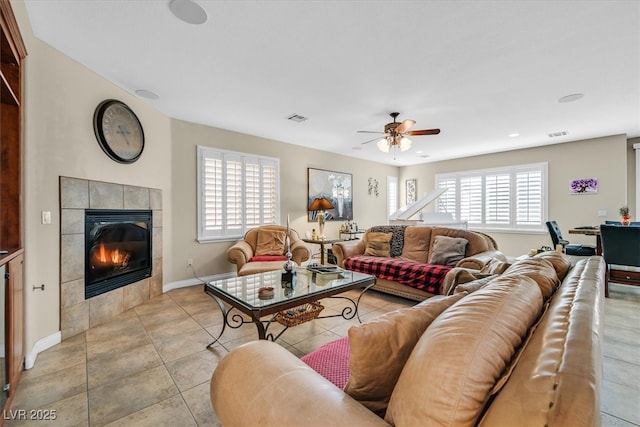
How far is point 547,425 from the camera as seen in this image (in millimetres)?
487

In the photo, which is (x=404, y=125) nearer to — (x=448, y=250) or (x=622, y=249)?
(x=448, y=250)

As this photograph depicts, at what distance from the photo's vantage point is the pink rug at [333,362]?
4.13 feet

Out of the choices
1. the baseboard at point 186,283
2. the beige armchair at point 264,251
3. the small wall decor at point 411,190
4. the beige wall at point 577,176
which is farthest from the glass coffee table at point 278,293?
the small wall decor at point 411,190

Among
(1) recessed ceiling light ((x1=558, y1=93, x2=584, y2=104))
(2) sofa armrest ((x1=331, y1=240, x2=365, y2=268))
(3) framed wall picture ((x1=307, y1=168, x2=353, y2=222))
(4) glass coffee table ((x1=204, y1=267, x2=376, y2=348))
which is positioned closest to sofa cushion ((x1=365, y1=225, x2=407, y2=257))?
(2) sofa armrest ((x1=331, y1=240, x2=365, y2=268))

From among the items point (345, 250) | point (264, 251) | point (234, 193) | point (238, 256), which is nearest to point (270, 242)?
point (264, 251)

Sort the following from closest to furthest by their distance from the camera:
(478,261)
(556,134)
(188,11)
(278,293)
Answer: (188,11), (278,293), (478,261), (556,134)

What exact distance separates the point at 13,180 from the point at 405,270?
3.70 m

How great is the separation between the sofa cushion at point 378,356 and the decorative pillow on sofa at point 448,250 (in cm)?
283

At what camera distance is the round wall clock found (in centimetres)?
292

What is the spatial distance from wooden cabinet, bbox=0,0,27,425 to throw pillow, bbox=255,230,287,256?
2638 mm

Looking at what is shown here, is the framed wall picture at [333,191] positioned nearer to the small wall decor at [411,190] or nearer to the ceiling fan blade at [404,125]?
the small wall decor at [411,190]

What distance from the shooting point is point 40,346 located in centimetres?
233

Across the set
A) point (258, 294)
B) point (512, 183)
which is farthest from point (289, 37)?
point (512, 183)

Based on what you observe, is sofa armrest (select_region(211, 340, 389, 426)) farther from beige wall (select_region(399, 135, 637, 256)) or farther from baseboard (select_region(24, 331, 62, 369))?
beige wall (select_region(399, 135, 637, 256))
